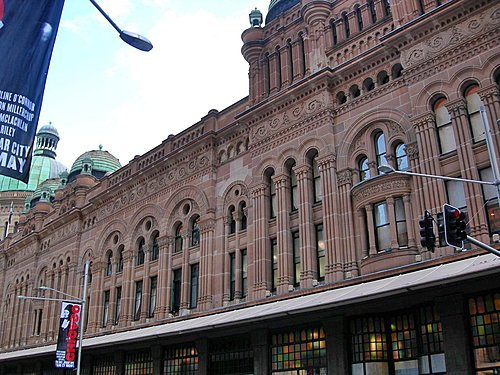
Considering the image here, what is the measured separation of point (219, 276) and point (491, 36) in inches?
719

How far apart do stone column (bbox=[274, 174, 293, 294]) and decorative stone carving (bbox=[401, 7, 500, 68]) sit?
871 cm

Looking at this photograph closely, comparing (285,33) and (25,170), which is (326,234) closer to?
(285,33)

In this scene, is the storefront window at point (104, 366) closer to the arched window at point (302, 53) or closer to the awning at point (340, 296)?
the awning at point (340, 296)

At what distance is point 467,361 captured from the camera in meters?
20.0

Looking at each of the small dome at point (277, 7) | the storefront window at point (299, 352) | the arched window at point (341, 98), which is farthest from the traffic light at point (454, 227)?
the small dome at point (277, 7)

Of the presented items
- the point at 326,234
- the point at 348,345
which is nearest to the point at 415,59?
the point at 326,234

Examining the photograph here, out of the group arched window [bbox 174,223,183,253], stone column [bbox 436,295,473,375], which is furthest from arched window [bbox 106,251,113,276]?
stone column [bbox 436,295,473,375]

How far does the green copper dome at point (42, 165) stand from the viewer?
3465 inches

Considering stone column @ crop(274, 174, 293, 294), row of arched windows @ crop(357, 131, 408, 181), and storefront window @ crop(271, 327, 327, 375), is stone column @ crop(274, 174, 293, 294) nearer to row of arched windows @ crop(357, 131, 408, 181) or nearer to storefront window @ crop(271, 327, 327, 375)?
storefront window @ crop(271, 327, 327, 375)

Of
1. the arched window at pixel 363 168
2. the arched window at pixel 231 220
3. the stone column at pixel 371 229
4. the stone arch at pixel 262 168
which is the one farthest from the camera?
the arched window at pixel 231 220

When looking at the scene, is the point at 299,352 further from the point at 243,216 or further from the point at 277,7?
the point at 277,7

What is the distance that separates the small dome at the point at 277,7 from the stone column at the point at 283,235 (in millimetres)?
11299

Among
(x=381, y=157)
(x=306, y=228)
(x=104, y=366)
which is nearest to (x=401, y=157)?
(x=381, y=157)

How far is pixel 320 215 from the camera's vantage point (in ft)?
91.3
